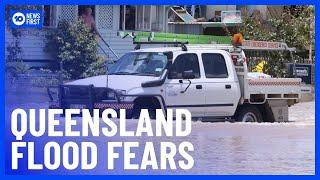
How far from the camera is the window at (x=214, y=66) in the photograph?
8836 millimetres

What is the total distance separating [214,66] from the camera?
29.0 feet

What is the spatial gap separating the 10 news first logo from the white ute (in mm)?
520

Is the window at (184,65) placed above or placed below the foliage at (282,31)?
below

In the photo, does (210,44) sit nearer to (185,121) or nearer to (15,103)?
(185,121)

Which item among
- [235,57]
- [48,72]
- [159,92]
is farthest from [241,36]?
[48,72]

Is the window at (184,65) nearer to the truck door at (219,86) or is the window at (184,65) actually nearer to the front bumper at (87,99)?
the truck door at (219,86)

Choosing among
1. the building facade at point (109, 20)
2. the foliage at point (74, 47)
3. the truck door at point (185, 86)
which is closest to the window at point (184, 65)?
the truck door at point (185, 86)

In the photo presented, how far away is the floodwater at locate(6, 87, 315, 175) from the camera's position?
28.1 ft

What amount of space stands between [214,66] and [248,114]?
0.45m

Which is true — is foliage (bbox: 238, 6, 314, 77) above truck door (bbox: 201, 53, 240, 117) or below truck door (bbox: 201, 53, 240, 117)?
above

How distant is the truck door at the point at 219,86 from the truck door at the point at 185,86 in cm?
6

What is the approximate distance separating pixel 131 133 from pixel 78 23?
0.90 m

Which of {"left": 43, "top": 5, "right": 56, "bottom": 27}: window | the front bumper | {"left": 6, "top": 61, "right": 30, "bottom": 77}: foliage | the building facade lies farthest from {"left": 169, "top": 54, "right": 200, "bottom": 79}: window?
{"left": 6, "top": 61, "right": 30, "bottom": 77}: foliage

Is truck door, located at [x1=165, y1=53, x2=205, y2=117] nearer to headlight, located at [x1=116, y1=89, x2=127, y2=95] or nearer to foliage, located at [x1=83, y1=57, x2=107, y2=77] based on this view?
headlight, located at [x1=116, y1=89, x2=127, y2=95]
